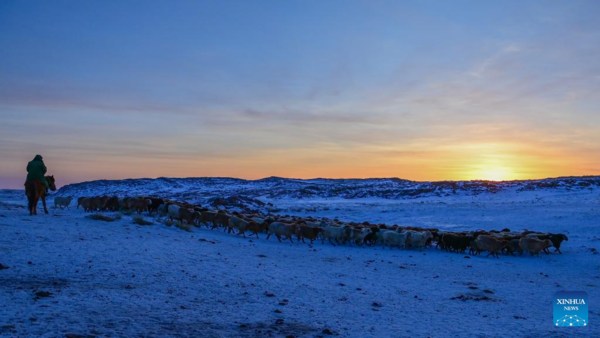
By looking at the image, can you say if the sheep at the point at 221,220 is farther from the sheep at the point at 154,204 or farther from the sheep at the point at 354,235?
the sheep at the point at 354,235

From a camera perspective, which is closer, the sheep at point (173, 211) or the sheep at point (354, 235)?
the sheep at point (354, 235)

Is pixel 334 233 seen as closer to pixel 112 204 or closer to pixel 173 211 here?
pixel 173 211

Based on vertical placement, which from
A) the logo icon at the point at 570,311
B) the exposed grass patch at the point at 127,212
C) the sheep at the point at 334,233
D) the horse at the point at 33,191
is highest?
the horse at the point at 33,191

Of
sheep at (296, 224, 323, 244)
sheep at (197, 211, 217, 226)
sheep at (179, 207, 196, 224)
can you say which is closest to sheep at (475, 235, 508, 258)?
sheep at (296, 224, 323, 244)

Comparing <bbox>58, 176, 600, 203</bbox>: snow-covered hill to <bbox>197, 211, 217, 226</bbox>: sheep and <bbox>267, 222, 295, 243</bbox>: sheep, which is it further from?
<bbox>267, 222, 295, 243</bbox>: sheep

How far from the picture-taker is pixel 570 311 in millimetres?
8602

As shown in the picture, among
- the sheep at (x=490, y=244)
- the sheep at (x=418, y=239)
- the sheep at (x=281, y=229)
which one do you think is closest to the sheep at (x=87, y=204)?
the sheep at (x=281, y=229)

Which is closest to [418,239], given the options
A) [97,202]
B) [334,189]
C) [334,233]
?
[334,233]

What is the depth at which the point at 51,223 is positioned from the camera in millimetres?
14773

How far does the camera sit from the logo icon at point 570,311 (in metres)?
8.07

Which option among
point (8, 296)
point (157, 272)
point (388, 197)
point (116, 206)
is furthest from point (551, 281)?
point (388, 197)

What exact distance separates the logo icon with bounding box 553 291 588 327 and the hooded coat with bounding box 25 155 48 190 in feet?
57.1

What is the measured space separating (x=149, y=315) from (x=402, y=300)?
5249 millimetres

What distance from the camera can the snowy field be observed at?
21.1 ft
